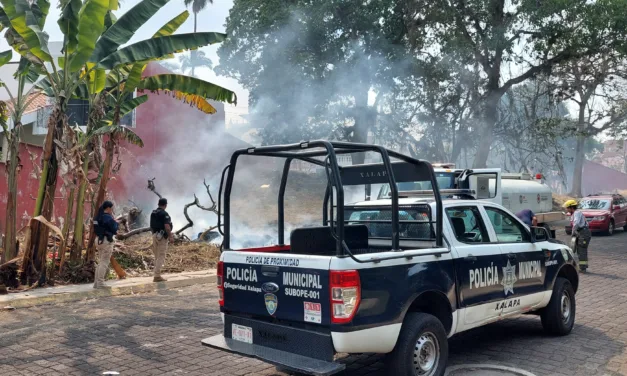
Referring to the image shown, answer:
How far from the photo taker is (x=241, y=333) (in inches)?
207

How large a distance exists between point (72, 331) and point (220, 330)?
1.88 m

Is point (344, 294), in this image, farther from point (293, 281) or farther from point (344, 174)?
point (344, 174)

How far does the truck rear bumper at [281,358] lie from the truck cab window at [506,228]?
2.79 m

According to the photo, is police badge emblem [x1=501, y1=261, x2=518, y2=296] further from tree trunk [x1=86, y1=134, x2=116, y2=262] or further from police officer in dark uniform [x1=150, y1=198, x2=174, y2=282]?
tree trunk [x1=86, y1=134, x2=116, y2=262]

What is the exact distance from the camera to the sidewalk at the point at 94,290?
9133 mm

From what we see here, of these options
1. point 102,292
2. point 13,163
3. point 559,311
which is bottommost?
point 102,292

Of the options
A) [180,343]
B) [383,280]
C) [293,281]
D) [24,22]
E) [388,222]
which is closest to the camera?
[383,280]

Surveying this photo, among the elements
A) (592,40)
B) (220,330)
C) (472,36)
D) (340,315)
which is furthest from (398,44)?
(340,315)

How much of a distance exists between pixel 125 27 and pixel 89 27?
0.88 metres

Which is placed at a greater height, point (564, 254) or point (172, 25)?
point (172, 25)

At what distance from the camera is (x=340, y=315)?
14.8 feet

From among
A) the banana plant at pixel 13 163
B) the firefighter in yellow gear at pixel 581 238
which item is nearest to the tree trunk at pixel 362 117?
the firefighter in yellow gear at pixel 581 238

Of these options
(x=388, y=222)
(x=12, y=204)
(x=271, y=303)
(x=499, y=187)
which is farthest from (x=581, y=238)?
(x=12, y=204)

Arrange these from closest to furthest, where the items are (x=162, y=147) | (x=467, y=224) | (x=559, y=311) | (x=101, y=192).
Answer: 1. (x=467, y=224)
2. (x=559, y=311)
3. (x=101, y=192)
4. (x=162, y=147)
